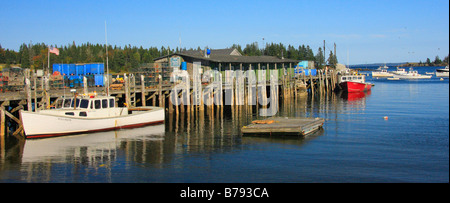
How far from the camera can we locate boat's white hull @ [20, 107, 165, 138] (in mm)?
26188

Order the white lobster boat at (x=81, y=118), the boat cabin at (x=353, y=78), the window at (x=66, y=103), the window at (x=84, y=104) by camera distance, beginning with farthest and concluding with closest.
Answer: the boat cabin at (x=353, y=78)
the window at (x=66, y=103)
the window at (x=84, y=104)
the white lobster boat at (x=81, y=118)

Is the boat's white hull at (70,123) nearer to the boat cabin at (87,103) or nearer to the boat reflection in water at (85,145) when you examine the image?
the boat reflection in water at (85,145)

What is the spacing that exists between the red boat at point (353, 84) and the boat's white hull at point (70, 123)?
44992 mm

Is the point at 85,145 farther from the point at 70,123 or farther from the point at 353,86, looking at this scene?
the point at 353,86

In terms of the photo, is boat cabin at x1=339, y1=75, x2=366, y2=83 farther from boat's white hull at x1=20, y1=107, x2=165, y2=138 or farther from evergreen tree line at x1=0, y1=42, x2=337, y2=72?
boat's white hull at x1=20, y1=107, x2=165, y2=138

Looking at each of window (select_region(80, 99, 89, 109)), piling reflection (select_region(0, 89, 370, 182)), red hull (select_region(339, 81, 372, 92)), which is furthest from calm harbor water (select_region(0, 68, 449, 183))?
red hull (select_region(339, 81, 372, 92))

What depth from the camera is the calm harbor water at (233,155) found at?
19.1 m

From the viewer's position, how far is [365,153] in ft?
76.3

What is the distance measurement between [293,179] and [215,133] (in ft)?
39.9

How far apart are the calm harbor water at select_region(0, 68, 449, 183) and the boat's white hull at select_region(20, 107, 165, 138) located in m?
0.61

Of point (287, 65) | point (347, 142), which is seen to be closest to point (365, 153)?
point (347, 142)

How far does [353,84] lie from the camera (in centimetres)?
6862

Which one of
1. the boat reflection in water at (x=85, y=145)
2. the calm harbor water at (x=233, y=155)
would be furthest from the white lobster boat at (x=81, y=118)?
the calm harbor water at (x=233, y=155)
